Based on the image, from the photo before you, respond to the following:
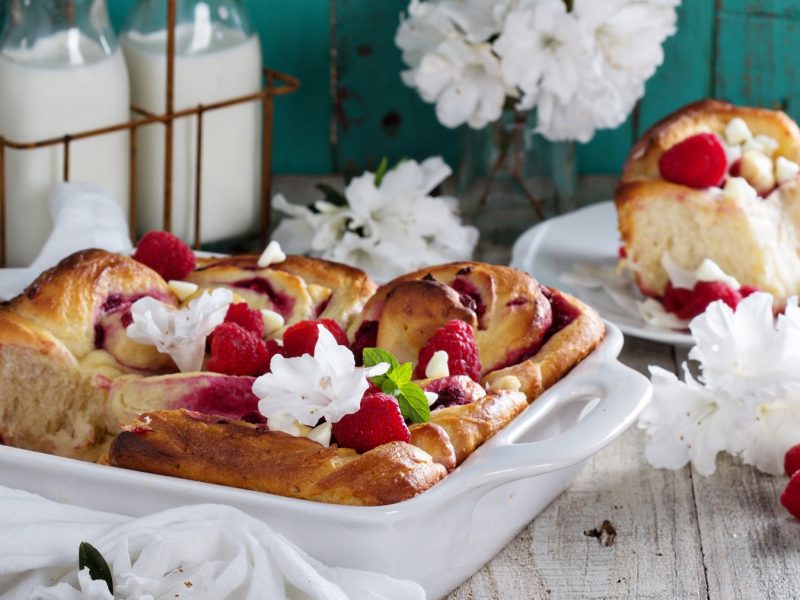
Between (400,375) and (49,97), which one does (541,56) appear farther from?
(400,375)

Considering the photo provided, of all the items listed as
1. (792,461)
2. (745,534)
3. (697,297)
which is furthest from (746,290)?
(745,534)

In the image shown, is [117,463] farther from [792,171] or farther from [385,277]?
[792,171]

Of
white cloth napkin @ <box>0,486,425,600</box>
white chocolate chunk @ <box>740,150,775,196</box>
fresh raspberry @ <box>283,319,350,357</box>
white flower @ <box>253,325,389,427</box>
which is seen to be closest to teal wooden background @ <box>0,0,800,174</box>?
white chocolate chunk @ <box>740,150,775,196</box>

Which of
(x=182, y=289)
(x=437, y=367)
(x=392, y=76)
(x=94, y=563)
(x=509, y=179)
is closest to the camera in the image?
(x=94, y=563)

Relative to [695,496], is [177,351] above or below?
above

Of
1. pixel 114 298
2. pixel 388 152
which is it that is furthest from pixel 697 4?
pixel 114 298
